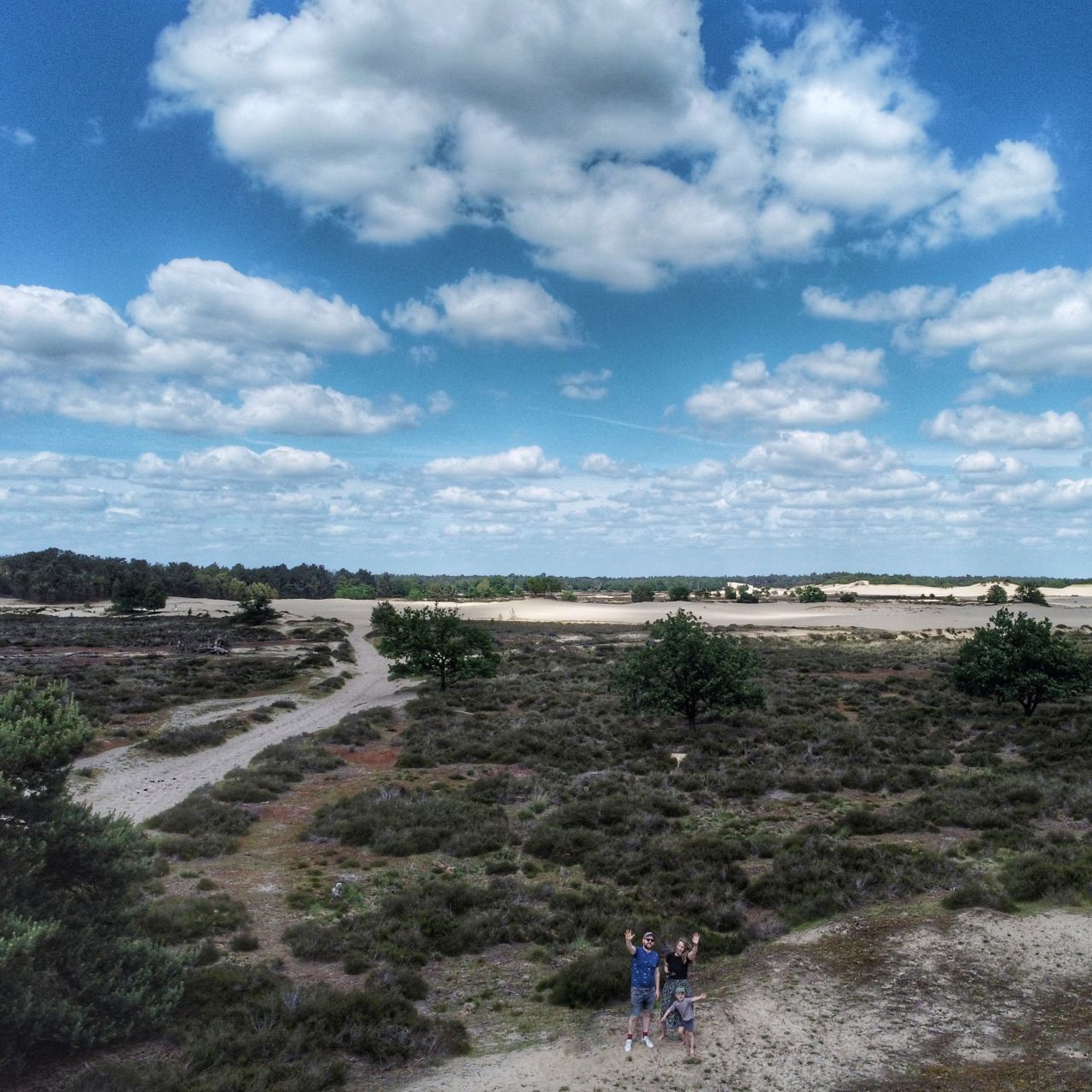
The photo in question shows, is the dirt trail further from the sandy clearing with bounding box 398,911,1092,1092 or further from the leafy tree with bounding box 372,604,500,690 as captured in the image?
the sandy clearing with bounding box 398,911,1092,1092

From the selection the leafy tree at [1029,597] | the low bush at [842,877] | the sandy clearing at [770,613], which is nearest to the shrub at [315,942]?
the low bush at [842,877]

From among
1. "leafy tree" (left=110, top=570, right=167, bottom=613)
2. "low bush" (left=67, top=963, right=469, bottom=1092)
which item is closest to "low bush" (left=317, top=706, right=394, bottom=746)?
"low bush" (left=67, top=963, right=469, bottom=1092)

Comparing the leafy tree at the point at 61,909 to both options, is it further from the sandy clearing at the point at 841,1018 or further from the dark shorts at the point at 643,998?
the dark shorts at the point at 643,998

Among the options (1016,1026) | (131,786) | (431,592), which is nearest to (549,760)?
(131,786)

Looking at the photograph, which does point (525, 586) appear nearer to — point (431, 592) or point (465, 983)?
point (431, 592)

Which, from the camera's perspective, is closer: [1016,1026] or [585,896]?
[1016,1026]

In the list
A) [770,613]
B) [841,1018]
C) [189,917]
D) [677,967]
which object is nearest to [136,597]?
[770,613]
